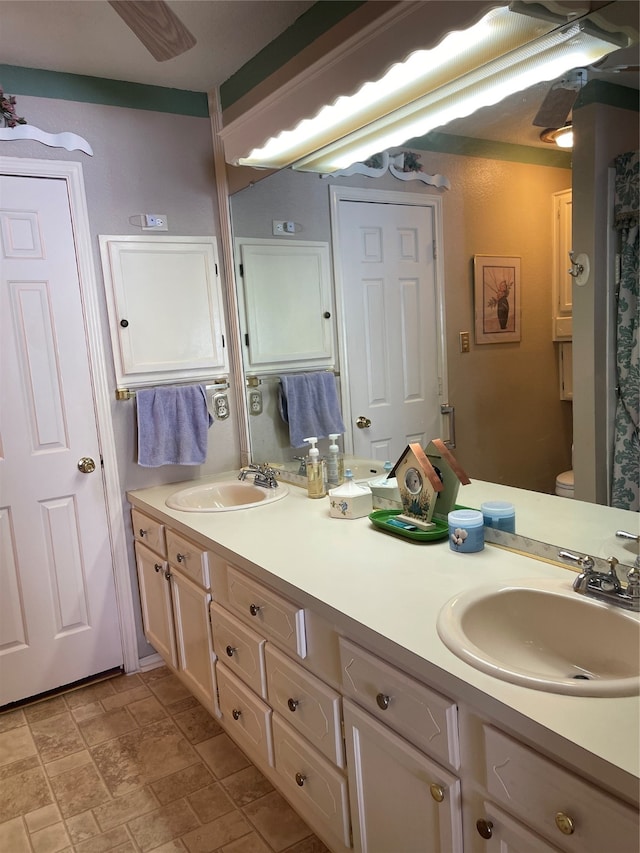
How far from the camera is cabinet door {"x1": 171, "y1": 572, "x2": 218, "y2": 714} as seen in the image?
2.09 meters

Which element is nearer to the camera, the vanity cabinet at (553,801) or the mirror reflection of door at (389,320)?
the vanity cabinet at (553,801)

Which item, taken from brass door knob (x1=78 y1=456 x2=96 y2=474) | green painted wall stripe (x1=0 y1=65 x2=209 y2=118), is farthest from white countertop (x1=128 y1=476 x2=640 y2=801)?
green painted wall stripe (x1=0 y1=65 x2=209 y2=118)

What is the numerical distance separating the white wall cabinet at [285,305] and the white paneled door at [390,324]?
15 centimetres

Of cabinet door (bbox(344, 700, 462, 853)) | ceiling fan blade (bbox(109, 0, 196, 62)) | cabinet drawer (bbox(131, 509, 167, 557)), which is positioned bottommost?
cabinet door (bbox(344, 700, 462, 853))

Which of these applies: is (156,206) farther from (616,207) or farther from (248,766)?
(248,766)

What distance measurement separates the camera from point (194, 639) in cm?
221

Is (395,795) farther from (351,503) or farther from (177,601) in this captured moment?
(177,601)

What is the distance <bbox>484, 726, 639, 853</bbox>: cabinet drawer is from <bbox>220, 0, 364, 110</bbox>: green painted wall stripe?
1888 mm

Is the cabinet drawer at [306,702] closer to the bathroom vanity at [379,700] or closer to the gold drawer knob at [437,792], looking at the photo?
the bathroom vanity at [379,700]

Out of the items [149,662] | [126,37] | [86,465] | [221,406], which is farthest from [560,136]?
[149,662]

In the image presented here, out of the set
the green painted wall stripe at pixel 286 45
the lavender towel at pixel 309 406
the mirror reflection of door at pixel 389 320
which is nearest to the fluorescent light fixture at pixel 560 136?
the mirror reflection of door at pixel 389 320

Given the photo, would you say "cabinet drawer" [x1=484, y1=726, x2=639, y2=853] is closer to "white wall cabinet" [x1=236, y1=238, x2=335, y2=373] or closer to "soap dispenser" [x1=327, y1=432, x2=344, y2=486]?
"soap dispenser" [x1=327, y1=432, x2=344, y2=486]

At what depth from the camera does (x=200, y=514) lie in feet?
7.16

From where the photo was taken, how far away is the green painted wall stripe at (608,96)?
Result: 48.8 inches
